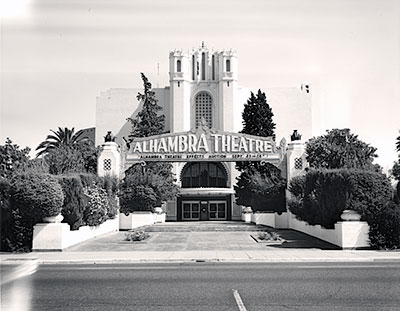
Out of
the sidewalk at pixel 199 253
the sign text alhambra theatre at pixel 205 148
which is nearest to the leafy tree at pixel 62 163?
the sign text alhambra theatre at pixel 205 148

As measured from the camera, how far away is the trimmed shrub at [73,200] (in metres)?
22.5

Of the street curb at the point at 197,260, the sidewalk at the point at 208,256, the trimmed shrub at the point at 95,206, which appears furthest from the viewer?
the trimmed shrub at the point at 95,206

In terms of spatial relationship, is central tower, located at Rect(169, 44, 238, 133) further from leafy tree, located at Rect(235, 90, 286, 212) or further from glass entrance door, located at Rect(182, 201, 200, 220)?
leafy tree, located at Rect(235, 90, 286, 212)

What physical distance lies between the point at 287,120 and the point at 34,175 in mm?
62408

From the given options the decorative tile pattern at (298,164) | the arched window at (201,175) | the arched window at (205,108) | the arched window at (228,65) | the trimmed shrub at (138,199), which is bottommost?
the trimmed shrub at (138,199)

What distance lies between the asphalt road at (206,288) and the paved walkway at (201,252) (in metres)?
2.32

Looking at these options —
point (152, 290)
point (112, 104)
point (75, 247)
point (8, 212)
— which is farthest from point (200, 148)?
point (112, 104)

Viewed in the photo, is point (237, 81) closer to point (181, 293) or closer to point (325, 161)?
point (325, 161)

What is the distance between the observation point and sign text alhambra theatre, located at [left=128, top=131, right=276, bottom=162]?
111ft

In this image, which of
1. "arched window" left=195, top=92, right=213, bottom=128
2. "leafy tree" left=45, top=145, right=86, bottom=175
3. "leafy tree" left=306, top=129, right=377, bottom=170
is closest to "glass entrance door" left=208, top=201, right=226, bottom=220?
"arched window" left=195, top=92, right=213, bottom=128

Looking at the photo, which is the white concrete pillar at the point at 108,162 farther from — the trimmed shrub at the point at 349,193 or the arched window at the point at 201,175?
the arched window at the point at 201,175

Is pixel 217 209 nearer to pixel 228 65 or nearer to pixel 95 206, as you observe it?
pixel 228 65

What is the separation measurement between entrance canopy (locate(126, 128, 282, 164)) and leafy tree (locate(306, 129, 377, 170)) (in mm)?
21180

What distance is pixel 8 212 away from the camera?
805 inches
